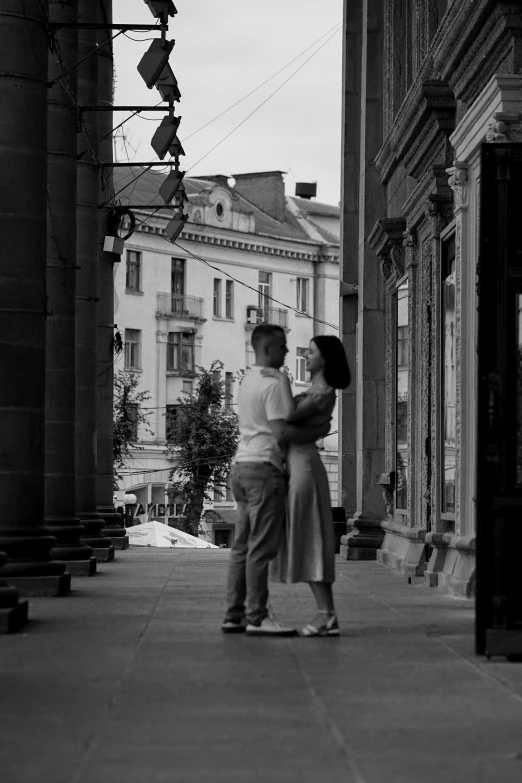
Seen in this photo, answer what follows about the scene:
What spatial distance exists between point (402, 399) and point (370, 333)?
3133 millimetres

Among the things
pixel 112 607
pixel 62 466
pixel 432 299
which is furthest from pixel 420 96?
pixel 112 607

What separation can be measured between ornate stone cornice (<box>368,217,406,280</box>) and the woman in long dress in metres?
9.97

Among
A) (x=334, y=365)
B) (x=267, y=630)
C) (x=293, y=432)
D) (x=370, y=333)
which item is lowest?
(x=267, y=630)

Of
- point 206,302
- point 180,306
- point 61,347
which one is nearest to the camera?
point 61,347

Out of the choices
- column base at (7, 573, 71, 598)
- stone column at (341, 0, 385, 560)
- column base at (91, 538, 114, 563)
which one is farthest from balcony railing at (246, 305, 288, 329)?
column base at (7, 573, 71, 598)

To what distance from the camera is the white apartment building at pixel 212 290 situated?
3031 inches

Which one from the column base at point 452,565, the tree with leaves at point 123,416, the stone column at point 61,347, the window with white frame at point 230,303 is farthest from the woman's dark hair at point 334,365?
the window with white frame at point 230,303

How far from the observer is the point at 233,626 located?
35.0ft

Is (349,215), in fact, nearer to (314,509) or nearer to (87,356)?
(87,356)

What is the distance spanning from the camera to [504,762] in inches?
226

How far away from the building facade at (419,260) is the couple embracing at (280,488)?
240cm

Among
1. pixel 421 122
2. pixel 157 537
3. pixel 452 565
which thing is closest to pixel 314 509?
pixel 452 565

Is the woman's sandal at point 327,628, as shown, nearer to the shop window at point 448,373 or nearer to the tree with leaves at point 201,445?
the shop window at point 448,373

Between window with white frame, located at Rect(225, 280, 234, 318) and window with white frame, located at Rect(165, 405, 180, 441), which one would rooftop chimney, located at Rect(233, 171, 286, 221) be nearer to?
window with white frame, located at Rect(225, 280, 234, 318)
